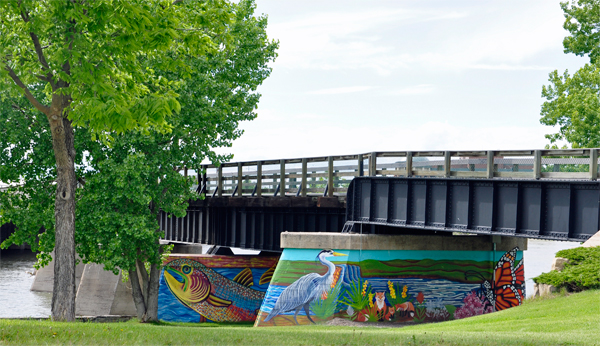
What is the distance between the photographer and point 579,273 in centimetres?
1723

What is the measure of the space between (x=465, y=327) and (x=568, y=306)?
2.58m

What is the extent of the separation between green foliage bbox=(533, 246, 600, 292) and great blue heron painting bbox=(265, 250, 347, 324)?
7.92 meters

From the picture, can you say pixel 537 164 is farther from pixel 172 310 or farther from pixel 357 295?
pixel 172 310

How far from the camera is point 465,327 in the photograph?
16312 mm

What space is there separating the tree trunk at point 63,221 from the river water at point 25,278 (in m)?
18.9

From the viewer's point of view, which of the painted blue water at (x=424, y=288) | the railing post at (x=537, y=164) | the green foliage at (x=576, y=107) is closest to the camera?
the railing post at (x=537, y=164)

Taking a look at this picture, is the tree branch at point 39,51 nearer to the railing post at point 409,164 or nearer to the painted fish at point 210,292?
the railing post at point 409,164

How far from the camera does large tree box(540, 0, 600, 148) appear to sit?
40688 mm

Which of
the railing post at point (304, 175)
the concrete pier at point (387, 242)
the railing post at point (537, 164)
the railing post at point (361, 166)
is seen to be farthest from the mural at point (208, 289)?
the railing post at point (537, 164)

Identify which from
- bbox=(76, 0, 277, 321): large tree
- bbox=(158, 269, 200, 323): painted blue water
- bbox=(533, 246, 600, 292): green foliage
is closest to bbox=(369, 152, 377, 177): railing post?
bbox=(76, 0, 277, 321): large tree

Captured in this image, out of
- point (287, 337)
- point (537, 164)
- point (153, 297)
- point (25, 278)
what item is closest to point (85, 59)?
point (287, 337)

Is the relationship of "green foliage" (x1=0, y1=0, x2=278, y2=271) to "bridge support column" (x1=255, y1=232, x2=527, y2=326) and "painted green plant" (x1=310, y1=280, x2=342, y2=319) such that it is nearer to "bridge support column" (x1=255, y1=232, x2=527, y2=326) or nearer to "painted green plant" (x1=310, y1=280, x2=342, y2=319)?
"bridge support column" (x1=255, y1=232, x2=527, y2=326)

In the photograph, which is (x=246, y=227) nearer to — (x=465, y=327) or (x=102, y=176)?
(x=102, y=176)

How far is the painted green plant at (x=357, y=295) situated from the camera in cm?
2322
